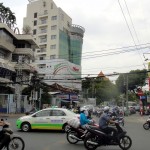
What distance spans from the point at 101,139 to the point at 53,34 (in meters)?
71.4

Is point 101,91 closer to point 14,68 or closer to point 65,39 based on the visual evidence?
point 65,39

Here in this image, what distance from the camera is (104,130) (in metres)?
12.2

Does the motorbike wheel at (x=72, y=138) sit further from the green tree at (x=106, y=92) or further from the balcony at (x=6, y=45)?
the green tree at (x=106, y=92)

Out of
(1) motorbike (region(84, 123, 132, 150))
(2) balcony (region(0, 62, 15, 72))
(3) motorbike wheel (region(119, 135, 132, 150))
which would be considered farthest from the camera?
(2) balcony (region(0, 62, 15, 72))

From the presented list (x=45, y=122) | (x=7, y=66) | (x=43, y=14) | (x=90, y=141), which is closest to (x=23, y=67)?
(x=7, y=66)

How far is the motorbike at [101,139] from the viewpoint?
39.3 feet

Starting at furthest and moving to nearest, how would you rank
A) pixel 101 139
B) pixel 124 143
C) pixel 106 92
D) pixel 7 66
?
1. pixel 106 92
2. pixel 7 66
3. pixel 124 143
4. pixel 101 139

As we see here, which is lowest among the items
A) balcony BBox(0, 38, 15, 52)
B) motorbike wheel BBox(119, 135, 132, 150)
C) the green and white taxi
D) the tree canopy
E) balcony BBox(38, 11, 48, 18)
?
motorbike wheel BBox(119, 135, 132, 150)

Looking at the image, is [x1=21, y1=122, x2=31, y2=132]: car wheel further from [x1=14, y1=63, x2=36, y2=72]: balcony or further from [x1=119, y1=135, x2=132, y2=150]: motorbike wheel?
[x1=14, y1=63, x2=36, y2=72]: balcony

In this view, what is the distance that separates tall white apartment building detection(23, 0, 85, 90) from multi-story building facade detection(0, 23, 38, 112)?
810 inches

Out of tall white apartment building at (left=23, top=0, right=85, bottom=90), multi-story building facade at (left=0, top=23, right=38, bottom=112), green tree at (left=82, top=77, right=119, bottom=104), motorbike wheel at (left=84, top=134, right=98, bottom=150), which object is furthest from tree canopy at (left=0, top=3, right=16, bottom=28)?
motorbike wheel at (left=84, top=134, right=98, bottom=150)

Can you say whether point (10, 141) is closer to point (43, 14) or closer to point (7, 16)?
point (7, 16)

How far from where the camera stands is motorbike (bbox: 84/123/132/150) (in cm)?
1198

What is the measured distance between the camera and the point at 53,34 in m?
81.9
